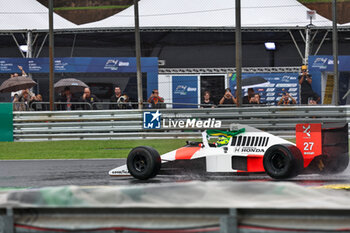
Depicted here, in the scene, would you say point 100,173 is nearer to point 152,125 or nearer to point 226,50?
Result: point 152,125

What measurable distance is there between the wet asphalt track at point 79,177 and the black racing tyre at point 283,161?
0.31 m

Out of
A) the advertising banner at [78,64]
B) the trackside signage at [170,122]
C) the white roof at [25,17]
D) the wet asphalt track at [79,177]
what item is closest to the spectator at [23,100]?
the advertising banner at [78,64]

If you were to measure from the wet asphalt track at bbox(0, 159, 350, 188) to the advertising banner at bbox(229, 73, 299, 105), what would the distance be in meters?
11.3

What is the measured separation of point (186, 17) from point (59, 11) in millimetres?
5173

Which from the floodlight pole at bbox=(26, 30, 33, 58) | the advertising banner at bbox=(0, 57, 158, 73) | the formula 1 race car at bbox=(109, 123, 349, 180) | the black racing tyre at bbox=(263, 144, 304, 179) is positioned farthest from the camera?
the floodlight pole at bbox=(26, 30, 33, 58)

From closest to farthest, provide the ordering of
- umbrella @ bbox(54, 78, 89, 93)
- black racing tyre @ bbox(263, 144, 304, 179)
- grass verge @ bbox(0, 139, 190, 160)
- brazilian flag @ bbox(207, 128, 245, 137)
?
black racing tyre @ bbox(263, 144, 304, 179)
brazilian flag @ bbox(207, 128, 245, 137)
grass verge @ bbox(0, 139, 190, 160)
umbrella @ bbox(54, 78, 89, 93)

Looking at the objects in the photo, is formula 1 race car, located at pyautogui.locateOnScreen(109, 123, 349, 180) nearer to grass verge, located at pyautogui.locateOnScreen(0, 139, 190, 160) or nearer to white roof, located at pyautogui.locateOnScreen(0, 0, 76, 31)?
grass verge, located at pyautogui.locateOnScreen(0, 139, 190, 160)

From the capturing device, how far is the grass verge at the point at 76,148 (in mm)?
13358

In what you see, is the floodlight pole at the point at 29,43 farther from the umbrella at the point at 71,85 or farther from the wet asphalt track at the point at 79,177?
the wet asphalt track at the point at 79,177

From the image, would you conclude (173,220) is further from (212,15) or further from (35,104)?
(212,15)

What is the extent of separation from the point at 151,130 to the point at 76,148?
226 cm

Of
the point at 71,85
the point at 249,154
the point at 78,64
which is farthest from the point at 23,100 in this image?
the point at 249,154

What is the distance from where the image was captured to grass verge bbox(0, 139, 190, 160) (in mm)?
13358

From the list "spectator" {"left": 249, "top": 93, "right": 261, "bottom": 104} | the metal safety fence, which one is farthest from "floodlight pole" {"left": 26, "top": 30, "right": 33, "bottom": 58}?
the metal safety fence
